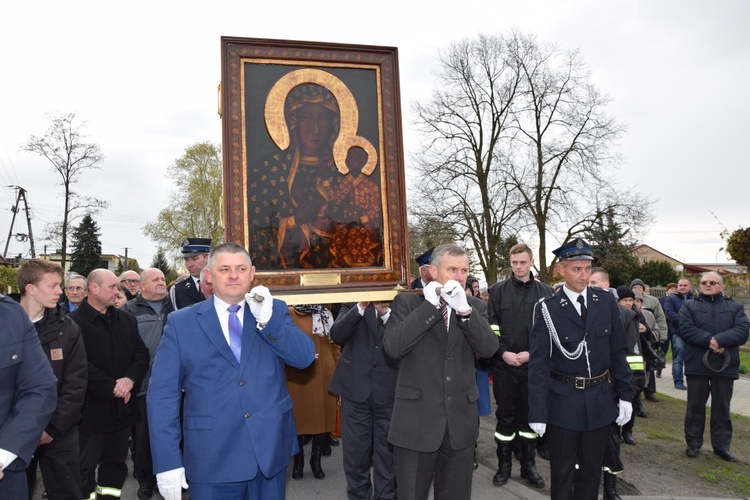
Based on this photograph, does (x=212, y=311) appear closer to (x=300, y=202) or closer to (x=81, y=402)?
(x=300, y=202)

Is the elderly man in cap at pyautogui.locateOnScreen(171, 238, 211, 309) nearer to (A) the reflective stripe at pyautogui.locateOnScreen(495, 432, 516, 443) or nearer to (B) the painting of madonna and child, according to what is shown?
(B) the painting of madonna and child

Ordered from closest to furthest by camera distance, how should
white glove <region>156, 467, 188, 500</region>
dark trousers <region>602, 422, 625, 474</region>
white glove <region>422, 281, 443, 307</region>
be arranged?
white glove <region>156, 467, 188, 500</region> < white glove <region>422, 281, 443, 307</region> < dark trousers <region>602, 422, 625, 474</region>

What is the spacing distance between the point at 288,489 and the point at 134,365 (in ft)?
6.28

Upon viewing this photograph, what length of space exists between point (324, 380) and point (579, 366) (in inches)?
119

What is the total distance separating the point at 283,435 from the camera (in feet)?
10.2

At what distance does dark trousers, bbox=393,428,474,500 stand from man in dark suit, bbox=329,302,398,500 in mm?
1136

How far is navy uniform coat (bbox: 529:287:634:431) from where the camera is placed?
421 cm

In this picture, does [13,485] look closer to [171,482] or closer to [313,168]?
[171,482]

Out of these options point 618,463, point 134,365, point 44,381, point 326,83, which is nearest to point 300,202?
point 326,83

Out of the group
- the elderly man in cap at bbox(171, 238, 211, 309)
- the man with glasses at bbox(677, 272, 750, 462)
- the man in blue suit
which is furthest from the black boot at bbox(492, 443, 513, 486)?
the elderly man in cap at bbox(171, 238, 211, 309)

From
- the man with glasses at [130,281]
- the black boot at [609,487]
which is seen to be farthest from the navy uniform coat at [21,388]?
the man with glasses at [130,281]

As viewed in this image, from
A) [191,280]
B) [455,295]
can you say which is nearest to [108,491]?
[191,280]

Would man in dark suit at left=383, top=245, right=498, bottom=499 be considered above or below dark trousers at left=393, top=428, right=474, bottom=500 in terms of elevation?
above

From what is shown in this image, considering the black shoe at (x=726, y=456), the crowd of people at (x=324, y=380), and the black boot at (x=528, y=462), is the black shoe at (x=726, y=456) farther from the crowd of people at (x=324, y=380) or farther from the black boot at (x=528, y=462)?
the black boot at (x=528, y=462)
